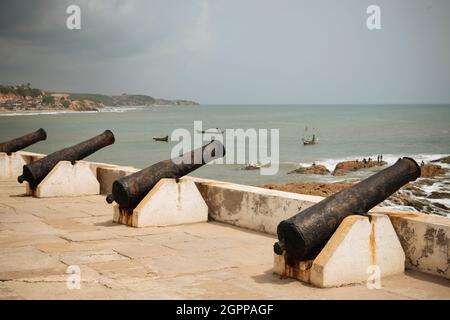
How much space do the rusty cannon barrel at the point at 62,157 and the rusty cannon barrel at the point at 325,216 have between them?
616 centimetres

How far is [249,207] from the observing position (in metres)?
7.49

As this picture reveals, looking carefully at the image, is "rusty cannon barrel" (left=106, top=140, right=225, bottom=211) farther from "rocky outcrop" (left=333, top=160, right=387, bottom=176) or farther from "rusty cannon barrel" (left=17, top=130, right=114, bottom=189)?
"rocky outcrop" (left=333, top=160, right=387, bottom=176)

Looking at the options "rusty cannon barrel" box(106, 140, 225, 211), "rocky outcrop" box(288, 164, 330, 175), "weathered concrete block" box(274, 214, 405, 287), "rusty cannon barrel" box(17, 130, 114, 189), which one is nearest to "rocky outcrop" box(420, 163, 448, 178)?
"rocky outcrop" box(288, 164, 330, 175)

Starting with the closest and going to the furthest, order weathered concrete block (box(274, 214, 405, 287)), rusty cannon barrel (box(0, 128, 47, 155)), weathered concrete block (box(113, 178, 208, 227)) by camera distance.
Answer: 1. weathered concrete block (box(274, 214, 405, 287))
2. weathered concrete block (box(113, 178, 208, 227))
3. rusty cannon barrel (box(0, 128, 47, 155))

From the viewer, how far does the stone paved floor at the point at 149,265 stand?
4707mm

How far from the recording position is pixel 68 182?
35.0 ft

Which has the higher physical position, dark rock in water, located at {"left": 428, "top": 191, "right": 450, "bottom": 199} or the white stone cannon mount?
the white stone cannon mount

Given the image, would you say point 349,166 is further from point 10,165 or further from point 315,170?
point 10,165

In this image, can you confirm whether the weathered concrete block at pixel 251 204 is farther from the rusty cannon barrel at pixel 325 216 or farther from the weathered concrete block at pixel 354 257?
the weathered concrete block at pixel 354 257

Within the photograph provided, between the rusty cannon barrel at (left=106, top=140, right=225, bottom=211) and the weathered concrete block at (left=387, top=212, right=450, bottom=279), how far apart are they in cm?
333

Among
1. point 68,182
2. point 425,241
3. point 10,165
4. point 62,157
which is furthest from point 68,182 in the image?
point 425,241

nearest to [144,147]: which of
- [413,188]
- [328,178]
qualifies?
[328,178]

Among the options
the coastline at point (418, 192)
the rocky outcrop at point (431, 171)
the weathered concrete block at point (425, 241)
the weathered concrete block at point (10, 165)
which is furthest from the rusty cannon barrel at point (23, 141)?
the rocky outcrop at point (431, 171)

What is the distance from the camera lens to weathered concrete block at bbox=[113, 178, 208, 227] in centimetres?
768
